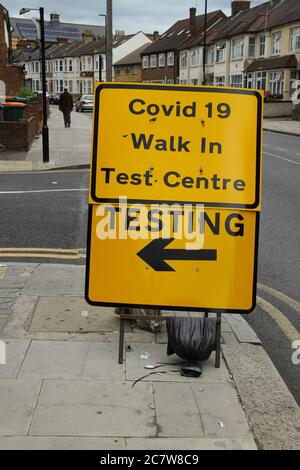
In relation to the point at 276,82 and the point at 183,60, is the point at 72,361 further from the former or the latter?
the point at 183,60

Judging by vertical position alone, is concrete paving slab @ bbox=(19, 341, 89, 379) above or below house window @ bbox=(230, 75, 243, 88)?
below

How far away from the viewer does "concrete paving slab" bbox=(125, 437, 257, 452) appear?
3.04 meters

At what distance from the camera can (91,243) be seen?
3941mm

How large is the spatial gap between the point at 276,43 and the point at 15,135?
126 ft

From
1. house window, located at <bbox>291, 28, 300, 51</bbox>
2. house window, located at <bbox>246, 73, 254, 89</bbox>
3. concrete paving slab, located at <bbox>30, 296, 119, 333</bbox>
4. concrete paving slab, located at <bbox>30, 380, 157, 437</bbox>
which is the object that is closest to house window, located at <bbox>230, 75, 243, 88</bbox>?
house window, located at <bbox>246, 73, 254, 89</bbox>

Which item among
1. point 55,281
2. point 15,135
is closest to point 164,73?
point 15,135

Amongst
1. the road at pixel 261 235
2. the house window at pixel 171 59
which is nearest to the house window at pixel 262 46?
the house window at pixel 171 59

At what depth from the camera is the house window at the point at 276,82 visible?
153 ft

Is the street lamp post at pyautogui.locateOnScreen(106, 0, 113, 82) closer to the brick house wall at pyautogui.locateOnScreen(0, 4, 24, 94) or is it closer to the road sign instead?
the road sign

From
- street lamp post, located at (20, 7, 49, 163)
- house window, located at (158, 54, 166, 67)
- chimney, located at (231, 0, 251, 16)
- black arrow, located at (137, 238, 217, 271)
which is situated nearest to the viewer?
black arrow, located at (137, 238, 217, 271)

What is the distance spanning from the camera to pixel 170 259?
3.94 metres

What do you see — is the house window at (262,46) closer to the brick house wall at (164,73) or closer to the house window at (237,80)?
the house window at (237,80)

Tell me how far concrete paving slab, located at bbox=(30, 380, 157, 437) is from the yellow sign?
636 millimetres

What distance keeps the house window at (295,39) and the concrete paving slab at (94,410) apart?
1844 inches
